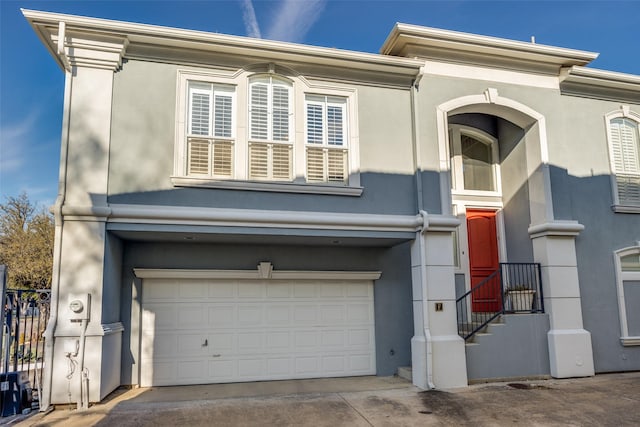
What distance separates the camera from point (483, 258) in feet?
33.6

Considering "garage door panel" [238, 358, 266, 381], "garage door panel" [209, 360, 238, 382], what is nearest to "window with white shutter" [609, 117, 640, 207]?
"garage door panel" [238, 358, 266, 381]

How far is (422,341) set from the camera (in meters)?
8.01

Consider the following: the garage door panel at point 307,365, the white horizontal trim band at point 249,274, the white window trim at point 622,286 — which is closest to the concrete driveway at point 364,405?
→ the garage door panel at point 307,365

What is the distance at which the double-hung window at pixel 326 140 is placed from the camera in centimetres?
830

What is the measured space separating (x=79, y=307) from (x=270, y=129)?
4.07m

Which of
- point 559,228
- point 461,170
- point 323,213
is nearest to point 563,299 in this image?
point 559,228

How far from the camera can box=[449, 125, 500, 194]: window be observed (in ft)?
34.2

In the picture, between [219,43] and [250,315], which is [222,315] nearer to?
[250,315]

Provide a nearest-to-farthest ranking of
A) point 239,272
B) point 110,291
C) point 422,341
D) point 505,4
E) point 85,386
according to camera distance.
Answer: point 85,386
point 110,291
point 422,341
point 239,272
point 505,4

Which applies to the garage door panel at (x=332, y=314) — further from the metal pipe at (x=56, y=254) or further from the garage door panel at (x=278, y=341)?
the metal pipe at (x=56, y=254)

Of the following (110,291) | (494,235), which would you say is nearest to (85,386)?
(110,291)

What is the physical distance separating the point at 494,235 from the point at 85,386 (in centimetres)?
831

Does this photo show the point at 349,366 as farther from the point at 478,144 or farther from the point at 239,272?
the point at 478,144

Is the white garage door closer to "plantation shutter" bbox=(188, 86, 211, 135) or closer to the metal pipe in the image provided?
the metal pipe
